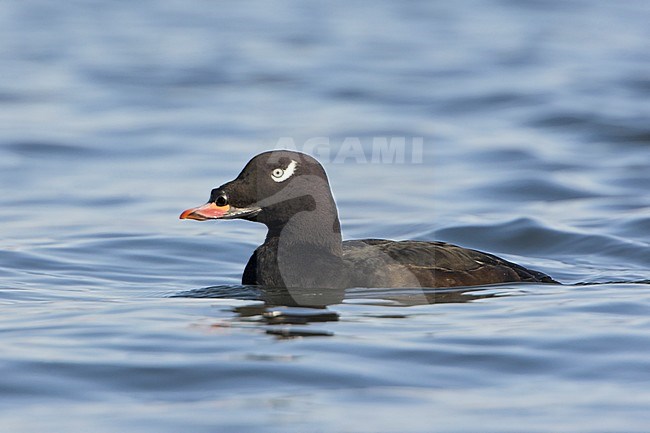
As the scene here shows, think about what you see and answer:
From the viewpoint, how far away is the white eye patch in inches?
370

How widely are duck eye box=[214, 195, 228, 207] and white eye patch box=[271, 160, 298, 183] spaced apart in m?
0.37

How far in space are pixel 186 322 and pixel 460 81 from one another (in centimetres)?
1544

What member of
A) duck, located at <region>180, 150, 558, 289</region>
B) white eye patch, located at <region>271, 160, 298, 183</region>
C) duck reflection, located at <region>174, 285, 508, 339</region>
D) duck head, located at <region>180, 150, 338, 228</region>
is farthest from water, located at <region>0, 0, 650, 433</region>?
white eye patch, located at <region>271, 160, 298, 183</region>

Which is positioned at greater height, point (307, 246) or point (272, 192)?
point (272, 192)

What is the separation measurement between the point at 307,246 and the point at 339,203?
5.17 m

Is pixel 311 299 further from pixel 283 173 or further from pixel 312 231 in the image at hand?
pixel 283 173

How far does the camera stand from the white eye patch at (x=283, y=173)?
9.41 m

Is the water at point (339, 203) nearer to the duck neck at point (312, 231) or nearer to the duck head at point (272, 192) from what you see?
the duck neck at point (312, 231)

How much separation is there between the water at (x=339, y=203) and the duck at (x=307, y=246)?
7.4 inches

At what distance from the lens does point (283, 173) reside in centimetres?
943

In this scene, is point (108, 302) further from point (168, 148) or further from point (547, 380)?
point (168, 148)

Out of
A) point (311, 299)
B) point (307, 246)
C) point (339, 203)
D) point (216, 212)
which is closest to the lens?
point (311, 299)

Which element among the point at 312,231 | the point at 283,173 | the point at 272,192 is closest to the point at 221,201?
the point at 272,192

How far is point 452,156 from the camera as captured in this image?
17266 mm
